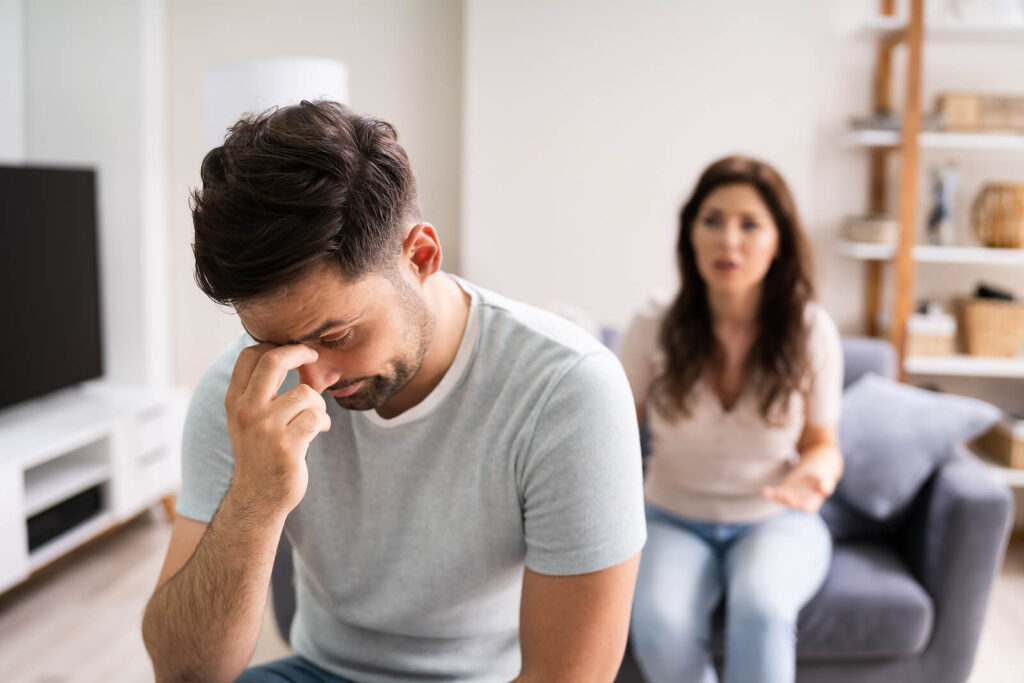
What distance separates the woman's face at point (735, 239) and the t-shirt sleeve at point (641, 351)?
0.53 feet

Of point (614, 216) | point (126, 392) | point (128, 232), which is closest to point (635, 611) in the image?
point (614, 216)

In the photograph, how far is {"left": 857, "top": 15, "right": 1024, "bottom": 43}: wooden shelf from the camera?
289 cm

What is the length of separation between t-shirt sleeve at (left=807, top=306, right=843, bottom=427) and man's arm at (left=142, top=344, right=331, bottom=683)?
4.14ft

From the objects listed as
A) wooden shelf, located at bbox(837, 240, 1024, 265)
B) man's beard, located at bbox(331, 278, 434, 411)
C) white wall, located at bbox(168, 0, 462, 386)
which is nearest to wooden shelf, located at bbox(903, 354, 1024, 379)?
wooden shelf, located at bbox(837, 240, 1024, 265)

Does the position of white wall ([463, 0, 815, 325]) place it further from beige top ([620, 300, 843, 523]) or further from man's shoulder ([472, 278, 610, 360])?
man's shoulder ([472, 278, 610, 360])

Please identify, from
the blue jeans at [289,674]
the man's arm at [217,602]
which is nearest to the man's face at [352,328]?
the man's arm at [217,602]

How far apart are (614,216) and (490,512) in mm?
2284

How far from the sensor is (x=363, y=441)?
1.11 meters

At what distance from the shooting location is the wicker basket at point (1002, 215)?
115 inches

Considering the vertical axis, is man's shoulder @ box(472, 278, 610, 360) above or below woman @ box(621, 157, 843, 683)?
above

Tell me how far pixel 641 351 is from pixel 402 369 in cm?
105

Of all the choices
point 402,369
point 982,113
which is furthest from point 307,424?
point 982,113

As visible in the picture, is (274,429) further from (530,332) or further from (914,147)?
(914,147)

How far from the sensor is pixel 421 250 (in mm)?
1013
